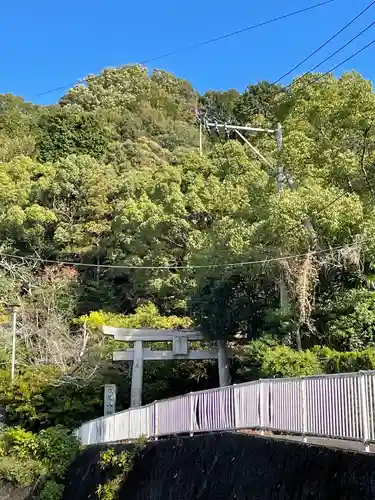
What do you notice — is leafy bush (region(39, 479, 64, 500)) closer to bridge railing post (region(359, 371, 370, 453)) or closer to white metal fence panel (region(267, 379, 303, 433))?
white metal fence panel (region(267, 379, 303, 433))

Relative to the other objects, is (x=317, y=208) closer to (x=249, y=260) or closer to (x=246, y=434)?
(x=249, y=260)

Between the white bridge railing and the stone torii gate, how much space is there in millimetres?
7621

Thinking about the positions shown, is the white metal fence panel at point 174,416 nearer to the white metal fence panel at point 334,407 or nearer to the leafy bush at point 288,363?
the white metal fence panel at point 334,407

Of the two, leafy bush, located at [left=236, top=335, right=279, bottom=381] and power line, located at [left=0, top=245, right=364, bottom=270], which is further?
power line, located at [left=0, top=245, right=364, bottom=270]

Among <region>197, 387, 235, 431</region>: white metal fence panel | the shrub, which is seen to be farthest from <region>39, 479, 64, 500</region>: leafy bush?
<region>197, 387, 235, 431</region>: white metal fence panel

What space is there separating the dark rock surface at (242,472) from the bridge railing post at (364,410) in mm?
297

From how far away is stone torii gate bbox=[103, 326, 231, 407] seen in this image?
2031cm

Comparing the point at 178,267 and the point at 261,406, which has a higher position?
the point at 178,267

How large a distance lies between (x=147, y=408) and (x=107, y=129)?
3782 centimetres

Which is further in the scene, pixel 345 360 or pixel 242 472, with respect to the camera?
pixel 345 360

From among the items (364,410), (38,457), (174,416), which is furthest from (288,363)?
(364,410)

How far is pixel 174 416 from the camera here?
34.1 feet

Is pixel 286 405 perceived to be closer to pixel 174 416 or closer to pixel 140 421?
pixel 174 416

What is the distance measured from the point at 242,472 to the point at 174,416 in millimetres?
3441
